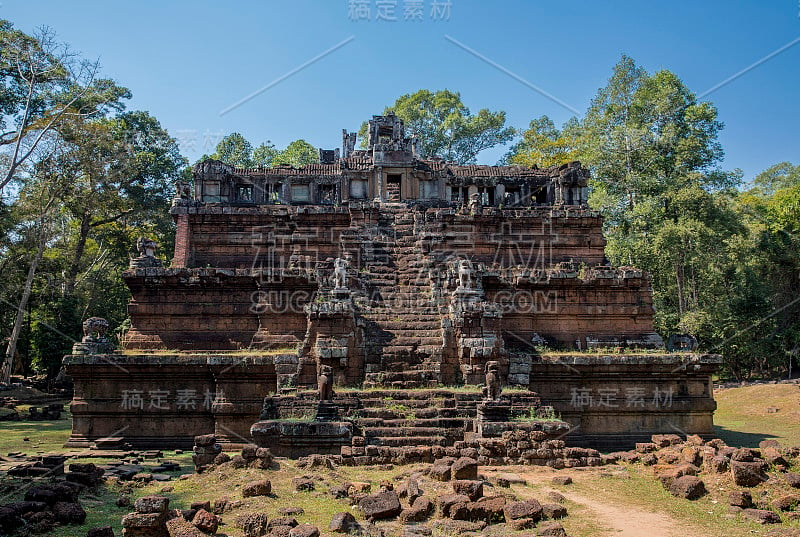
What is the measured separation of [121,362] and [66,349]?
17631mm

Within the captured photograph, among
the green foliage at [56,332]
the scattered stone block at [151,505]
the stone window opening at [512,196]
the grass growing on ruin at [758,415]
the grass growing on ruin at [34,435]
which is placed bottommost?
the grass growing on ruin at [34,435]

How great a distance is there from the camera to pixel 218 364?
1393 cm

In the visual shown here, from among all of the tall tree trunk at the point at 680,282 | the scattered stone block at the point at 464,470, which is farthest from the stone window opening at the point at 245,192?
the tall tree trunk at the point at 680,282

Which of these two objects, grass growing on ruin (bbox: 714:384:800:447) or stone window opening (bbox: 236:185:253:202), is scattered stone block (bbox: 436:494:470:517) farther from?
stone window opening (bbox: 236:185:253:202)

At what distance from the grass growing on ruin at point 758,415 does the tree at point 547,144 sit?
21314 mm

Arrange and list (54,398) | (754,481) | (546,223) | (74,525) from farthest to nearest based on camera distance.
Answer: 1. (54,398)
2. (546,223)
3. (754,481)
4. (74,525)

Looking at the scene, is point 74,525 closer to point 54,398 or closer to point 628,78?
point 54,398

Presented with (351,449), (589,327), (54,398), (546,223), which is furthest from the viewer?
(54,398)

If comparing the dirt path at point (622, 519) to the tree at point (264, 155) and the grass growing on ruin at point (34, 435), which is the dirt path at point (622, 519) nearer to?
the grass growing on ruin at point (34, 435)

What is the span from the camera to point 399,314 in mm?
15273

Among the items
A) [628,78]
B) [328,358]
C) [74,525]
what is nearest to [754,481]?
[328,358]

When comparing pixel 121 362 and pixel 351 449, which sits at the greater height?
pixel 121 362

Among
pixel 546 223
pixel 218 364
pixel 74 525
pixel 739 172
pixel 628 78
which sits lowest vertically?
pixel 74 525

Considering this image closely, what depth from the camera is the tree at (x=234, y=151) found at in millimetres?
51500
